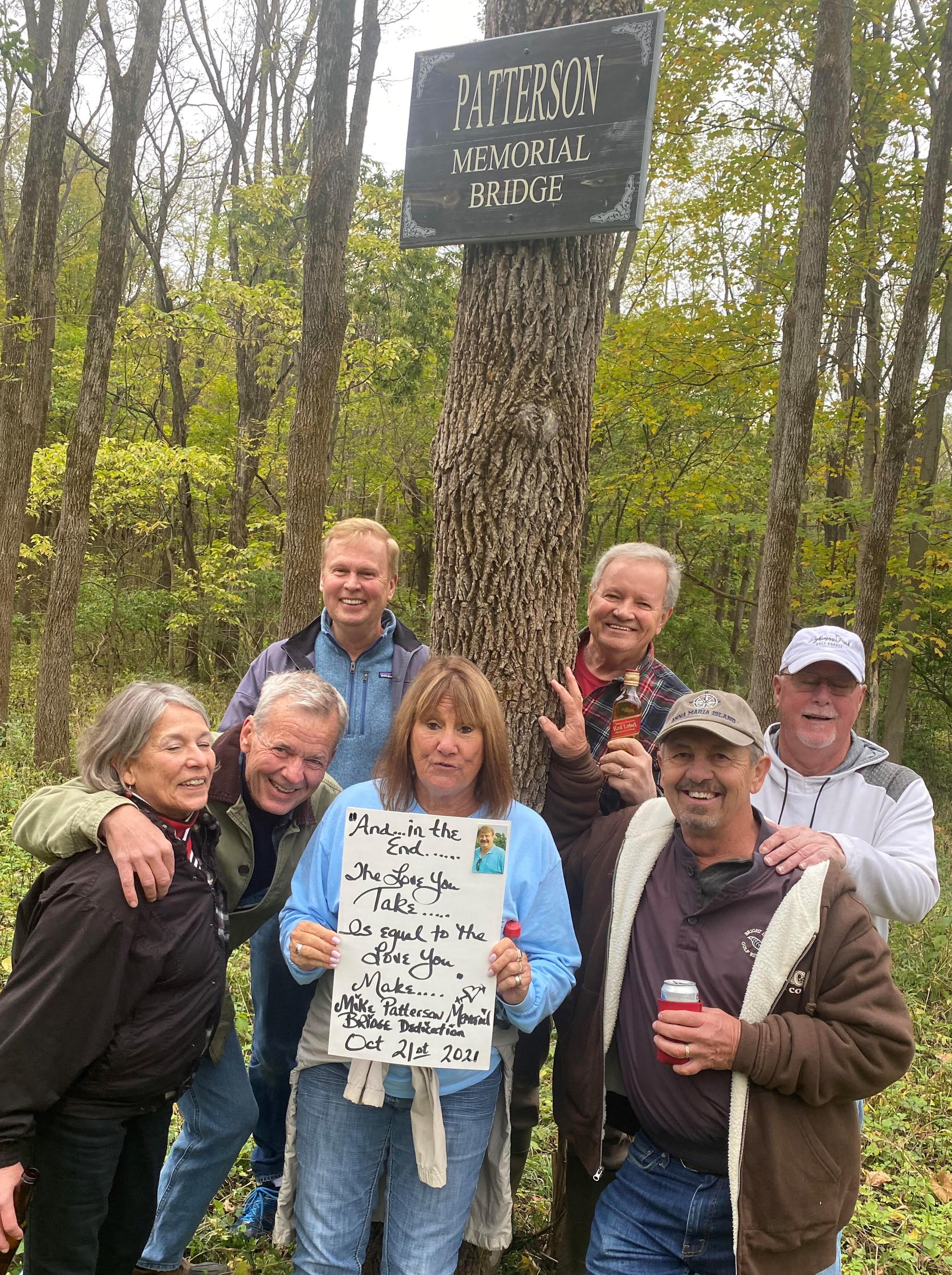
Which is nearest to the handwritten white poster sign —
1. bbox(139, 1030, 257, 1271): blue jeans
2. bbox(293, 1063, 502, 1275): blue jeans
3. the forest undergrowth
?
bbox(293, 1063, 502, 1275): blue jeans

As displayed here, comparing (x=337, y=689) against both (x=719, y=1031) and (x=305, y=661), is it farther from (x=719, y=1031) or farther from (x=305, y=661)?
(x=719, y=1031)

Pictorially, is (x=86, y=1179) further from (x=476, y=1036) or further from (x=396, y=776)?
(x=396, y=776)

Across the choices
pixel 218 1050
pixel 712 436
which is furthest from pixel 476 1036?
pixel 712 436

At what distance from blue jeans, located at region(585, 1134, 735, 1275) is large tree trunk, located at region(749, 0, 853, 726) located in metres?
6.04

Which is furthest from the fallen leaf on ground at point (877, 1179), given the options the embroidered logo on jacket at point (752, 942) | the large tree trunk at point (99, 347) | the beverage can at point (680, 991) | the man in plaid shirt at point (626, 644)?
the large tree trunk at point (99, 347)

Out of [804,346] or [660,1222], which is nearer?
[660,1222]

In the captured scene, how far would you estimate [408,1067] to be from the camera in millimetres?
2395

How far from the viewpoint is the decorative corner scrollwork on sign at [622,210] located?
2645 mm

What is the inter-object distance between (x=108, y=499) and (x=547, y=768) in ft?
42.6

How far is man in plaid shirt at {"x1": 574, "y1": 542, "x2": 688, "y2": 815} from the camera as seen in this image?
302 cm

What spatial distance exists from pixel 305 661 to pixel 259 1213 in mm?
2115

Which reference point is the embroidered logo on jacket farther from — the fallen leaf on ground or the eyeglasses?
the fallen leaf on ground

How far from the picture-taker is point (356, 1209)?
2.40 m

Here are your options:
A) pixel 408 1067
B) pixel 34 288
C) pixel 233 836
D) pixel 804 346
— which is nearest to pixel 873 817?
pixel 408 1067
